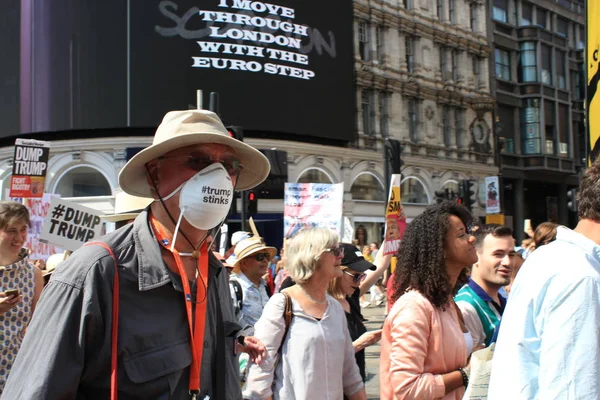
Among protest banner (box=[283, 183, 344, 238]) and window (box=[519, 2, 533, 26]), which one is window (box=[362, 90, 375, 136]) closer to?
window (box=[519, 2, 533, 26])

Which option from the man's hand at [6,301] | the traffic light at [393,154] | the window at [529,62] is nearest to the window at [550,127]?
the window at [529,62]

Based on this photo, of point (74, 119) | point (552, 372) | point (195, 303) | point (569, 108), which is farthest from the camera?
point (569, 108)

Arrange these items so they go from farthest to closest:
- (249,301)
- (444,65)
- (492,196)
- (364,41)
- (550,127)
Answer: (550,127) → (444,65) → (492,196) → (364,41) → (249,301)

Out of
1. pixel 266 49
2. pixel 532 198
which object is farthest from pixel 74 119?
pixel 532 198

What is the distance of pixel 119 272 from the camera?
2064 millimetres

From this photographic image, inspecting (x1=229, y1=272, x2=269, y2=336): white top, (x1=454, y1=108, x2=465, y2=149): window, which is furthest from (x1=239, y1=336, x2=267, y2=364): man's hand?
(x1=454, y1=108, x2=465, y2=149): window

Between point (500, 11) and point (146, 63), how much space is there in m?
22.2

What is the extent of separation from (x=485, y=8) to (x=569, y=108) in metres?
8.29

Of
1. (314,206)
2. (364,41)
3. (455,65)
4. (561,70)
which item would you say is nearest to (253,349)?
(314,206)

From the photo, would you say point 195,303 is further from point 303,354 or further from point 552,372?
point 303,354

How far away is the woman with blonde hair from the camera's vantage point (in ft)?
12.7

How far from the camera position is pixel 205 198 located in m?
2.27

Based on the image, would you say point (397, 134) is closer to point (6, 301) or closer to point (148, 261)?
point (6, 301)

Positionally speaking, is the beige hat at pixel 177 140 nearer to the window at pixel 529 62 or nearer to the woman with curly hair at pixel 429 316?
the woman with curly hair at pixel 429 316
